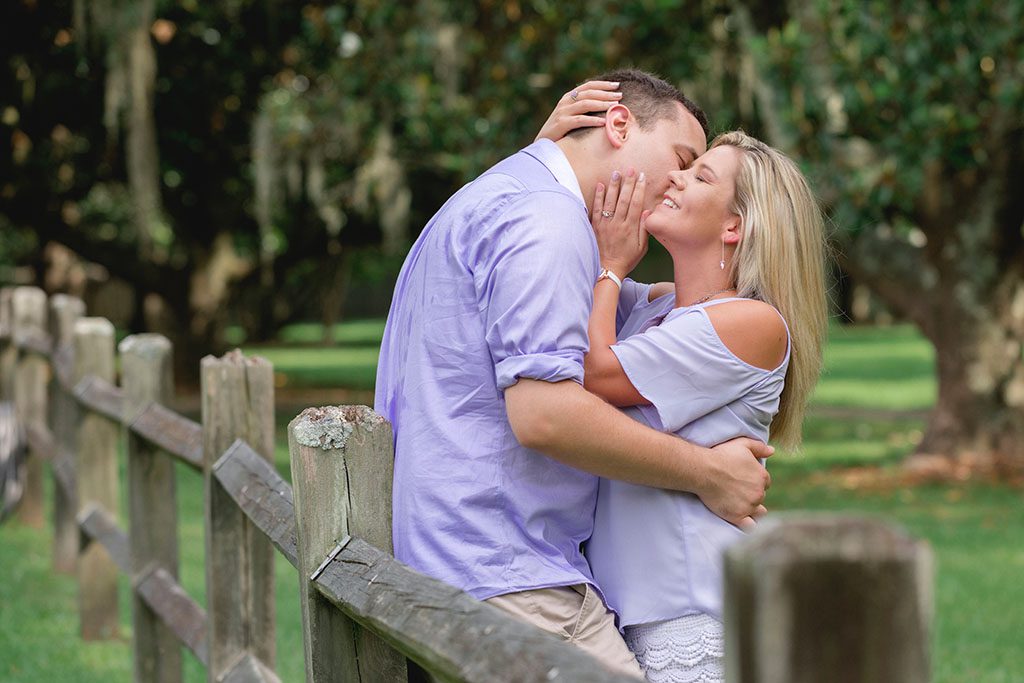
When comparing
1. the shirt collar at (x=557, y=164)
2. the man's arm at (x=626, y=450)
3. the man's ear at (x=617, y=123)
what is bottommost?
the man's arm at (x=626, y=450)

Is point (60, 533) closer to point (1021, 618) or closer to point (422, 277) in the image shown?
point (1021, 618)

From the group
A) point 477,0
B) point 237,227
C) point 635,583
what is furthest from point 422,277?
point 237,227

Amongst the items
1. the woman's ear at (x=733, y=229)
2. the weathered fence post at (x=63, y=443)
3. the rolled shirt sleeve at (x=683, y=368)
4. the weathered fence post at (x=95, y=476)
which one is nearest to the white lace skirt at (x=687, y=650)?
the rolled shirt sleeve at (x=683, y=368)

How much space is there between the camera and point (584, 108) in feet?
8.95

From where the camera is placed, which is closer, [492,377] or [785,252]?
[492,377]

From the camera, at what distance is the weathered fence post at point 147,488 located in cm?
515

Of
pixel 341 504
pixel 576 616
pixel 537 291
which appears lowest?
pixel 576 616

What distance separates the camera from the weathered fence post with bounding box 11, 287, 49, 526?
9.12m

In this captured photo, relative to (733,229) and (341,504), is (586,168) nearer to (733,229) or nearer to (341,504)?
(733,229)

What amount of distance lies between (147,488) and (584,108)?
3.11 meters

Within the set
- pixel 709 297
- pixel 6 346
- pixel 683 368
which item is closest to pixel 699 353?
pixel 683 368

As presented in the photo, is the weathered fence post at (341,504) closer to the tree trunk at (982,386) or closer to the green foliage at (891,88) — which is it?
the green foliage at (891,88)

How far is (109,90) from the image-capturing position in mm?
14461

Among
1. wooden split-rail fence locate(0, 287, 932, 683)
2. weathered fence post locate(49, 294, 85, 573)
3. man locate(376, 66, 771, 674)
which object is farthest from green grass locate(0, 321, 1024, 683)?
man locate(376, 66, 771, 674)
